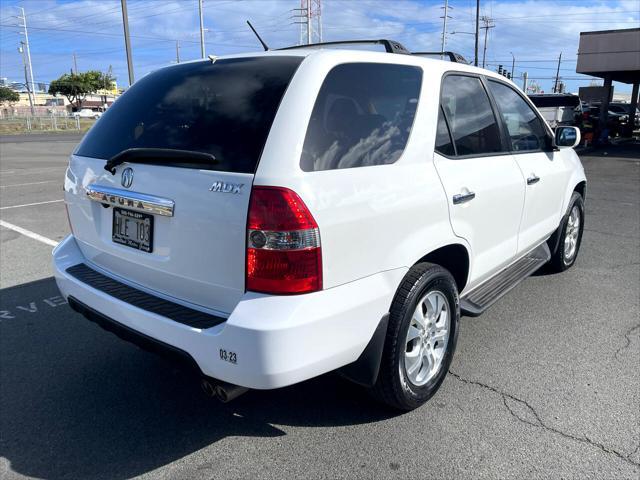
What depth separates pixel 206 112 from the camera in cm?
260

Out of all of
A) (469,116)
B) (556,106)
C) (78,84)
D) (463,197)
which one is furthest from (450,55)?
(78,84)

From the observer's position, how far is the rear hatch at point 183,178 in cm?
232

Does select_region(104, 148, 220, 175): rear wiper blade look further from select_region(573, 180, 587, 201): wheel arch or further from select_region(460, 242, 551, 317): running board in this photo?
select_region(573, 180, 587, 201): wheel arch

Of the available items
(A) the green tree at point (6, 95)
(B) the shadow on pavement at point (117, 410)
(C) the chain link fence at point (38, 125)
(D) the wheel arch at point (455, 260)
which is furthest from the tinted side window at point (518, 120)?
(A) the green tree at point (6, 95)

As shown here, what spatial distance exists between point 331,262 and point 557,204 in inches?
126

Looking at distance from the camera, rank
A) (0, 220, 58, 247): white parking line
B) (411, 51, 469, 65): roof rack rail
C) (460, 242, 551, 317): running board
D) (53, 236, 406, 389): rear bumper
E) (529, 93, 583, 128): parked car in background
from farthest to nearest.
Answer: (529, 93, 583, 128): parked car in background < (0, 220, 58, 247): white parking line < (411, 51, 469, 65): roof rack rail < (460, 242, 551, 317): running board < (53, 236, 406, 389): rear bumper

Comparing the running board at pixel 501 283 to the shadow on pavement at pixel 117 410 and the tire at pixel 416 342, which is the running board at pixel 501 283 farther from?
the shadow on pavement at pixel 117 410

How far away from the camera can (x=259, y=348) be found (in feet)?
7.11

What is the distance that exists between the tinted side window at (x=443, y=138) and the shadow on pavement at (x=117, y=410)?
143 cm

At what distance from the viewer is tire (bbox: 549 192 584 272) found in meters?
5.11

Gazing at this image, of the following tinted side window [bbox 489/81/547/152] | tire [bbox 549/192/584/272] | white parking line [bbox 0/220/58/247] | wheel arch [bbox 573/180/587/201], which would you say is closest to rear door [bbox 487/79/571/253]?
tinted side window [bbox 489/81/547/152]

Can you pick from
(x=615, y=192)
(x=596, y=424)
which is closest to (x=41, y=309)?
(x=596, y=424)

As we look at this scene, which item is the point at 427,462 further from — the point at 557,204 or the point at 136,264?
the point at 557,204

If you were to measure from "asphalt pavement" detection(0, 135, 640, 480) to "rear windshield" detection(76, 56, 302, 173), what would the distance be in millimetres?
1399
